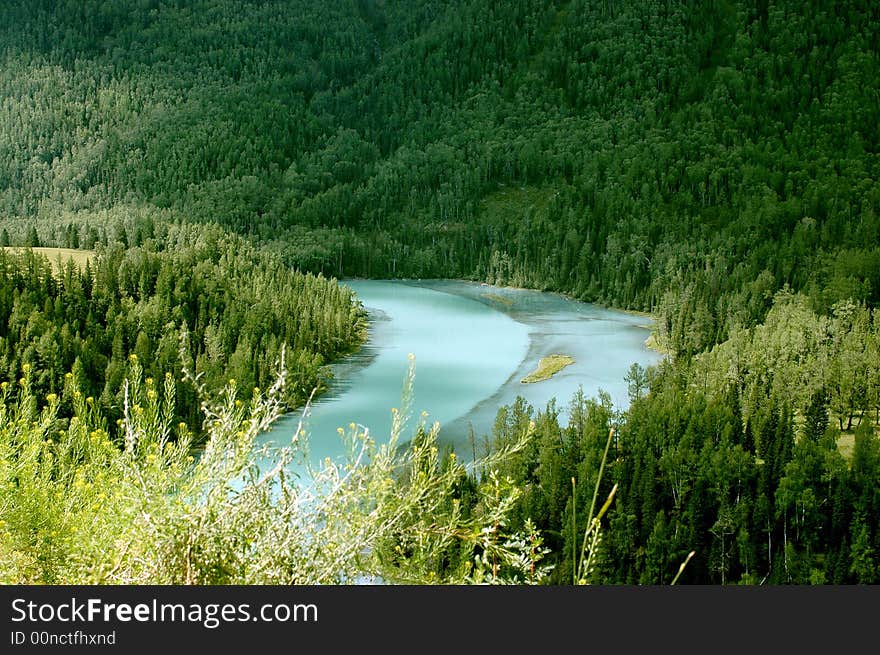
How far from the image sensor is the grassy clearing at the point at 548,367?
55438 mm

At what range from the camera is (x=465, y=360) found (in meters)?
61.8

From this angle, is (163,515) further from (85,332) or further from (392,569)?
(85,332)

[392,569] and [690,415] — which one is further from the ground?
[392,569]

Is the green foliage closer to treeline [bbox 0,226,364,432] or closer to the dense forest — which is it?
the dense forest

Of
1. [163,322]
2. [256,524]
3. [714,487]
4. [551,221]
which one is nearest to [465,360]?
[163,322]

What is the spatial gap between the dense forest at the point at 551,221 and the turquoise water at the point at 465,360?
9.28 feet

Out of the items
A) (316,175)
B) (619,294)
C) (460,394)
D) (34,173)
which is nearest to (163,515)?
(460,394)

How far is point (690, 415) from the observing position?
139 feet

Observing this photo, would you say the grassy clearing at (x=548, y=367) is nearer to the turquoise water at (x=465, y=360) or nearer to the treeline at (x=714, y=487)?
the turquoise water at (x=465, y=360)

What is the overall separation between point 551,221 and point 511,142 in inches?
1267

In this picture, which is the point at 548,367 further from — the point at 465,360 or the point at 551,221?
the point at 551,221

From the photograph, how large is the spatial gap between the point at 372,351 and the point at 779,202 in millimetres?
74381

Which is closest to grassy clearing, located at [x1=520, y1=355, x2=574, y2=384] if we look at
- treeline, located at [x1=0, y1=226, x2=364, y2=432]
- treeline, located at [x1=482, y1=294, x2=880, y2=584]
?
treeline, located at [x1=482, y1=294, x2=880, y2=584]

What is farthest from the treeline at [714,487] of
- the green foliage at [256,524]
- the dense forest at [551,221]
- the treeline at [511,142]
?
the treeline at [511,142]
